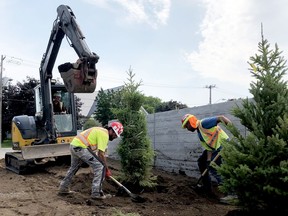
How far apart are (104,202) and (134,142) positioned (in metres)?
→ 1.87

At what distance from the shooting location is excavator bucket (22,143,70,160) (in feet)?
34.1

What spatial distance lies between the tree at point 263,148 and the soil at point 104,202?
A: 748 millimetres

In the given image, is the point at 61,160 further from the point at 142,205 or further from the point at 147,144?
the point at 142,205

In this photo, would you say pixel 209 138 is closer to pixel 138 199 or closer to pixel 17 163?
pixel 138 199

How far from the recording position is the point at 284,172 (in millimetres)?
3902

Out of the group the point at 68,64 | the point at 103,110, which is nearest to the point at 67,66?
the point at 68,64

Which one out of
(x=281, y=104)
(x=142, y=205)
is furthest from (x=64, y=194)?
(x=281, y=104)

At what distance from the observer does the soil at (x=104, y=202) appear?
5.73 metres

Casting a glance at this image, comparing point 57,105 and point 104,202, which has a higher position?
point 57,105

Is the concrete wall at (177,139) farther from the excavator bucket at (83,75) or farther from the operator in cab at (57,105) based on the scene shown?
the operator in cab at (57,105)

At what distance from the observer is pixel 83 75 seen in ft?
26.6

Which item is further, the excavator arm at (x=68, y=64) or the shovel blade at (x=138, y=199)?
the excavator arm at (x=68, y=64)

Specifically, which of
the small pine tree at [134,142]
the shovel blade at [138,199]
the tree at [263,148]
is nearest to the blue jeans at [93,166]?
the shovel blade at [138,199]

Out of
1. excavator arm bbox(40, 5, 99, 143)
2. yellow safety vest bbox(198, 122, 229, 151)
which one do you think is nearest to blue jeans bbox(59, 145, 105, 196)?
excavator arm bbox(40, 5, 99, 143)
